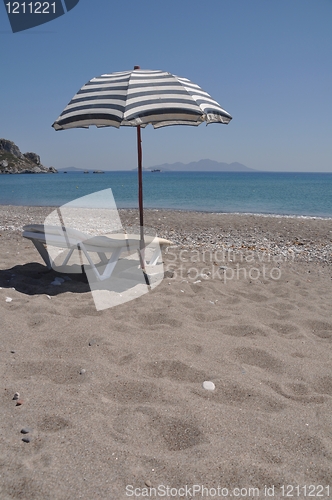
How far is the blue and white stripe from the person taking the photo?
4445mm

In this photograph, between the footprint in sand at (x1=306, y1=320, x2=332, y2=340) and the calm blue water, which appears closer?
the footprint in sand at (x1=306, y1=320, x2=332, y2=340)

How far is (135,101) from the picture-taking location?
451 cm

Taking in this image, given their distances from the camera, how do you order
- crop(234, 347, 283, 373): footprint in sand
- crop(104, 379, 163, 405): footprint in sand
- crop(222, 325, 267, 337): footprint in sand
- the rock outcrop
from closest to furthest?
crop(104, 379, 163, 405): footprint in sand < crop(234, 347, 283, 373): footprint in sand < crop(222, 325, 267, 337): footprint in sand < the rock outcrop

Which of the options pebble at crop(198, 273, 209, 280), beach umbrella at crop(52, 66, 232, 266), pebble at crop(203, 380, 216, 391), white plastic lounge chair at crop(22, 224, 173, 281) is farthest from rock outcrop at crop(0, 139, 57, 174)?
pebble at crop(203, 380, 216, 391)

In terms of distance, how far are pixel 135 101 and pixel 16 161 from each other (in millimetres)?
123645

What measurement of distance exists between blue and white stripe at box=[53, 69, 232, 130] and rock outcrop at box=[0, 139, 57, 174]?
358 ft

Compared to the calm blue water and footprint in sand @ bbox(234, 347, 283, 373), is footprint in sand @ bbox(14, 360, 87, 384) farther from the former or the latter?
the calm blue water

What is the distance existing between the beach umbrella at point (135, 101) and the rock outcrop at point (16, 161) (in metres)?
109

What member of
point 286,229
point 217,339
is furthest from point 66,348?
point 286,229

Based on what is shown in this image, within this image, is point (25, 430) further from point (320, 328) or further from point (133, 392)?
point (320, 328)

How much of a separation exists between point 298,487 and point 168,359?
1401 mm

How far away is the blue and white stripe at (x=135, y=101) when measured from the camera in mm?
4445

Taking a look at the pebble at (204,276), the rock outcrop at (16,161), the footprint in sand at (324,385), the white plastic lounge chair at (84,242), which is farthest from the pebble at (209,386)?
the rock outcrop at (16,161)

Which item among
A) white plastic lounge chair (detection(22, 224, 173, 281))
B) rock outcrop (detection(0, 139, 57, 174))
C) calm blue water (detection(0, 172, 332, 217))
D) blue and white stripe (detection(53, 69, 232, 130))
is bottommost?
calm blue water (detection(0, 172, 332, 217))
